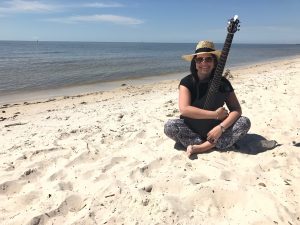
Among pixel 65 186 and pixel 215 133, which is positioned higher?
pixel 215 133

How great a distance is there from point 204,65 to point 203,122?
0.83 meters

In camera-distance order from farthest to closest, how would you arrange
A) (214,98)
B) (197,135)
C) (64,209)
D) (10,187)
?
1. (197,135)
2. (214,98)
3. (10,187)
4. (64,209)

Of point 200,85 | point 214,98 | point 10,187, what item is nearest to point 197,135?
point 214,98

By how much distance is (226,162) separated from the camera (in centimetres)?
464

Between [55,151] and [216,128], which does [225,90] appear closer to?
[216,128]

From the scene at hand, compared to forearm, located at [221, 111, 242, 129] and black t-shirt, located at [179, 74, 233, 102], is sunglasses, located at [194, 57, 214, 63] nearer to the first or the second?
black t-shirt, located at [179, 74, 233, 102]

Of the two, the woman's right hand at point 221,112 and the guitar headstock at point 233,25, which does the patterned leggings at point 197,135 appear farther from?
the guitar headstock at point 233,25

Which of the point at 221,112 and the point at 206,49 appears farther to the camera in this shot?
the point at 221,112

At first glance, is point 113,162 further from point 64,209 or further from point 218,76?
point 218,76

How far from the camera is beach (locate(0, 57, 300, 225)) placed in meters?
3.43

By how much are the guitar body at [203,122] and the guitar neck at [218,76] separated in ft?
0.25

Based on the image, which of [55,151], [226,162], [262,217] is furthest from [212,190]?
[55,151]

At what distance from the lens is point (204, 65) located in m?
4.72

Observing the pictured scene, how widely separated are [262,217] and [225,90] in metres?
2.05
